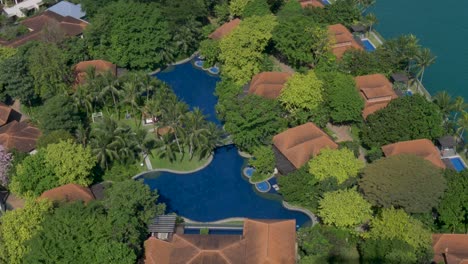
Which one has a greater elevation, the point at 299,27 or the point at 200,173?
the point at 299,27

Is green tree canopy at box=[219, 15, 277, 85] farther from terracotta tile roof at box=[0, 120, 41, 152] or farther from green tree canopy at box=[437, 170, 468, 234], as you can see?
green tree canopy at box=[437, 170, 468, 234]

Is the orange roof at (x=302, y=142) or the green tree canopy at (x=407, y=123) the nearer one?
the orange roof at (x=302, y=142)

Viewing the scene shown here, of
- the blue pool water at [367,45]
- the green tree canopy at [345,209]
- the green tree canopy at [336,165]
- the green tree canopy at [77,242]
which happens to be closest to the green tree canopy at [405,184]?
the green tree canopy at [345,209]

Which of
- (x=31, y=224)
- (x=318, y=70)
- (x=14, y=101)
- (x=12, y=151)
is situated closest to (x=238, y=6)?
(x=318, y=70)

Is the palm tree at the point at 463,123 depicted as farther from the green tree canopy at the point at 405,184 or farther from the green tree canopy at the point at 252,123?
the green tree canopy at the point at 252,123

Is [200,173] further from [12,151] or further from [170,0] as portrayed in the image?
[170,0]

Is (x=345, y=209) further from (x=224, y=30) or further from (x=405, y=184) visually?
(x=224, y=30)

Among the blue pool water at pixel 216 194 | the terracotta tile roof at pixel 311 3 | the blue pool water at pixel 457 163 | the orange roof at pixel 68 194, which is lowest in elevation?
the blue pool water at pixel 216 194
